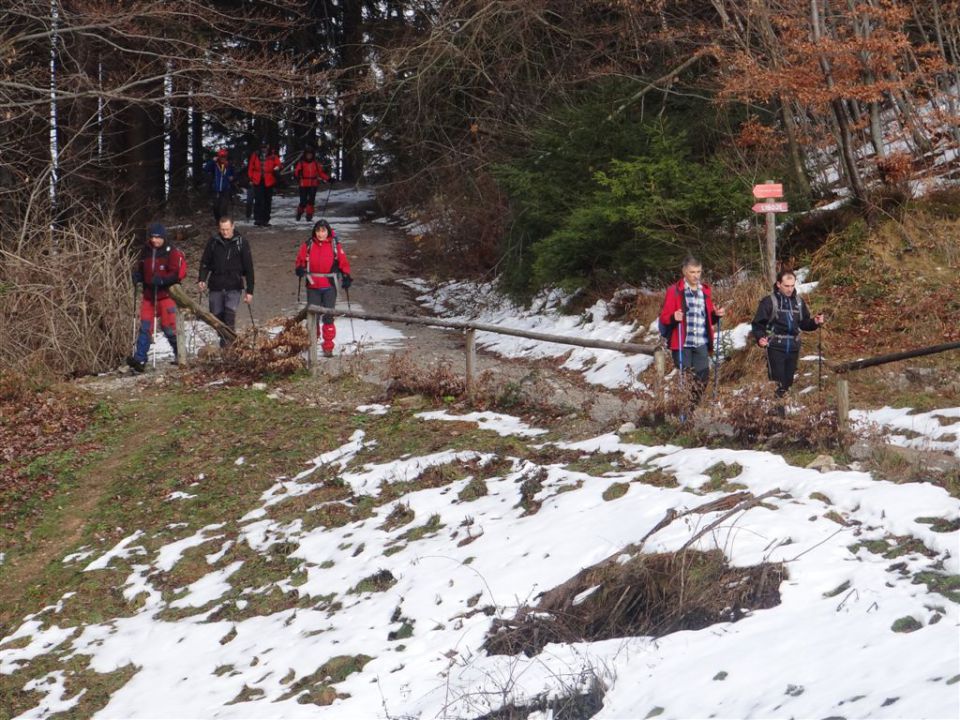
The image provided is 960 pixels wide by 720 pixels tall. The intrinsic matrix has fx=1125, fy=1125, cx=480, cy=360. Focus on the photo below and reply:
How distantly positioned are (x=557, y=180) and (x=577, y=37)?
359cm

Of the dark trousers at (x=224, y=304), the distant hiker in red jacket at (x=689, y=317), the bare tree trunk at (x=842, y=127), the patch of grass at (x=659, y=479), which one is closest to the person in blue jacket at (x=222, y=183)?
the dark trousers at (x=224, y=304)

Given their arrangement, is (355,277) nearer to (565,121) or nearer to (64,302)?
(565,121)

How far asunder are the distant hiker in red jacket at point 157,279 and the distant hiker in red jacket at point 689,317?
6247 millimetres

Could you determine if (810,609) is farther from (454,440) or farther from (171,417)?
(171,417)

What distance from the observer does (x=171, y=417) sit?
12.6 metres

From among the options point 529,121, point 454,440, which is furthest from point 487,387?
point 529,121

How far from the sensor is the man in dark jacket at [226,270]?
13766 millimetres

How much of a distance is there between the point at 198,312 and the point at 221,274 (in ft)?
1.81

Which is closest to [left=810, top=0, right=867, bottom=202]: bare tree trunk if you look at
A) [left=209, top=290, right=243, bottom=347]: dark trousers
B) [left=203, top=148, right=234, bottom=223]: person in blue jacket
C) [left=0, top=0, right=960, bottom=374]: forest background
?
[left=0, top=0, right=960, bottom=374]: forest background

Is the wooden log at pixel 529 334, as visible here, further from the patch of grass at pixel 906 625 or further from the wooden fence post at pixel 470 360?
the patch of grass at pixel 906 625

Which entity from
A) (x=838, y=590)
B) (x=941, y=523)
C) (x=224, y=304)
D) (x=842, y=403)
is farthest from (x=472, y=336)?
(x=838, y=590)

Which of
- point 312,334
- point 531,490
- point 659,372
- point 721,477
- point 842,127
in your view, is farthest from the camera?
point 842,127

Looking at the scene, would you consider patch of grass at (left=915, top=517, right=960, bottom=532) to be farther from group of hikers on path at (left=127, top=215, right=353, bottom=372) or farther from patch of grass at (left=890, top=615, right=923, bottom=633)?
group of hikers on path at (left=127, top=215, right=353, bottom=372)

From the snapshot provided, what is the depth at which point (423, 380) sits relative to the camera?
39.9 ft
